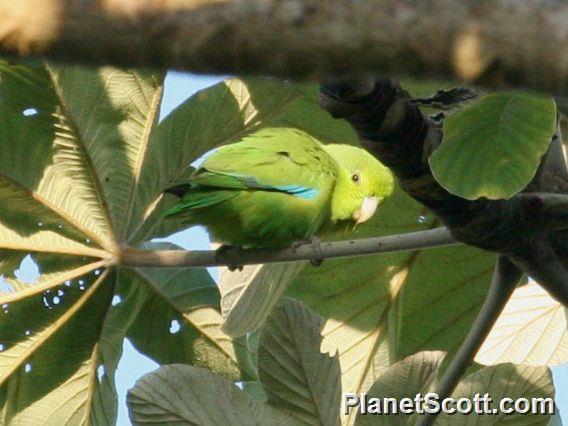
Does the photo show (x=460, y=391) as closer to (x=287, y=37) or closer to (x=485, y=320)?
(x=485, y=320)

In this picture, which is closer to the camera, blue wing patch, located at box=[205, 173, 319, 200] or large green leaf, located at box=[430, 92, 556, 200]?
large green leaf, located at box=[430, 92, 556, 200]

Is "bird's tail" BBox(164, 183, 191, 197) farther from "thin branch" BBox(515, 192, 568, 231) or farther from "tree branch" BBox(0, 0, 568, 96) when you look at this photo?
"tree branch" BBox(0, 0, 568, 96)

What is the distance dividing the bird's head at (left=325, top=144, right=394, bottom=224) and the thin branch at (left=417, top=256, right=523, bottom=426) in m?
1.04

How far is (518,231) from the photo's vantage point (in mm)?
2139

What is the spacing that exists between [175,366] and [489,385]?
759 mm

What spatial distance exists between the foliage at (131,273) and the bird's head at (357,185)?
213 millimetres

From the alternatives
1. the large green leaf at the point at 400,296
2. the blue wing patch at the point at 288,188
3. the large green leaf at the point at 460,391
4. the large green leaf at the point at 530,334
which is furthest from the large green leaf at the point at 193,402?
the blue wing patch at the point at 288,188

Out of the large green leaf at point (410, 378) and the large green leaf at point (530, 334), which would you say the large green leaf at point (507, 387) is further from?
the large green leaf at point (530, 334)

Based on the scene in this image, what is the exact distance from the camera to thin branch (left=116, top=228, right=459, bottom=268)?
7.67 feet

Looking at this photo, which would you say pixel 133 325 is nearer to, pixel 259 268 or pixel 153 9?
pixel 259 268

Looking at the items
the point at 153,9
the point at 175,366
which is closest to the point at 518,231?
the point at 175,366

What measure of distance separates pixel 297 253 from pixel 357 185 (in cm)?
124

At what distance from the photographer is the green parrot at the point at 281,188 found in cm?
348

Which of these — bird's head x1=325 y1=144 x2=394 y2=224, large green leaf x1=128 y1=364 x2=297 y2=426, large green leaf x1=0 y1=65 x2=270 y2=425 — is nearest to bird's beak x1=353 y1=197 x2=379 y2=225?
bird's head x1=325 y1=144 x2=394 y2=224
